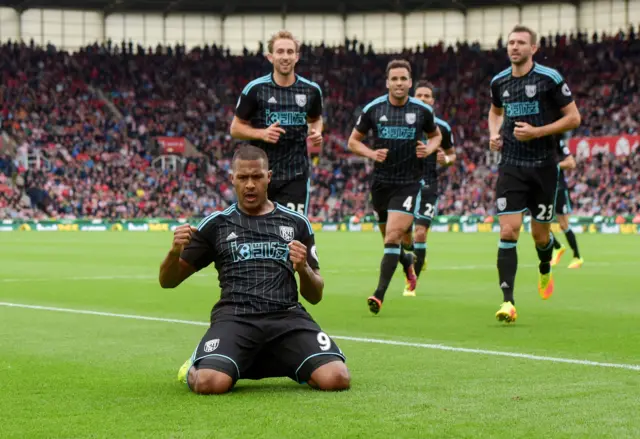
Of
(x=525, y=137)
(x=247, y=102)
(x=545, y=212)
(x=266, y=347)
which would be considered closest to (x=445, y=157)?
(x=545, y=212)

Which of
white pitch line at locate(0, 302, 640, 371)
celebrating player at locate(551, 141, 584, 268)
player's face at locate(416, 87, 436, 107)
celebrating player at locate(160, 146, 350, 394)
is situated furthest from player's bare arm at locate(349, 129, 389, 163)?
celebrating player at locate(160, 146, 350, 394)

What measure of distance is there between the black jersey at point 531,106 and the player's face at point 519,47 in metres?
0.18

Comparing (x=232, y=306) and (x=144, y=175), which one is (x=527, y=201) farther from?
(x=144, y=175)

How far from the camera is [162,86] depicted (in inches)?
2372

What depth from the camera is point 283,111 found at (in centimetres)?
1114

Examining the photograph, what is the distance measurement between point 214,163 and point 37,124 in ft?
29.4

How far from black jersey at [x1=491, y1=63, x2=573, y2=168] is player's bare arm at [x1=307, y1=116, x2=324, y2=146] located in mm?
1778

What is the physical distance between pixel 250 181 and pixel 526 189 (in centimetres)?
513

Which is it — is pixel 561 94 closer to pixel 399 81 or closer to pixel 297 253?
pixel 399 81

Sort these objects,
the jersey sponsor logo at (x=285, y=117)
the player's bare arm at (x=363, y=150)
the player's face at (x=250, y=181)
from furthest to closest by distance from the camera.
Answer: the player's bare arm at (x=363, y=150)
the jersey sponsor logo at (x=285, y=117)
the player's face at (x=250, y=181)

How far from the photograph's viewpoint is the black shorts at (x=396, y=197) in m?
12.5

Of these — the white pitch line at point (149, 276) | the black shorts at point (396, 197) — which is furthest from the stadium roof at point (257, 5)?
the black shorts at point (396, 197)

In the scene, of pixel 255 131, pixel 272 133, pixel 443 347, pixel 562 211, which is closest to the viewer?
pixel 443 347

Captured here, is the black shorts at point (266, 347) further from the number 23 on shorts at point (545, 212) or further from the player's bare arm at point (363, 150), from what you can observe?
the player's bare arm at point (363, 150)
